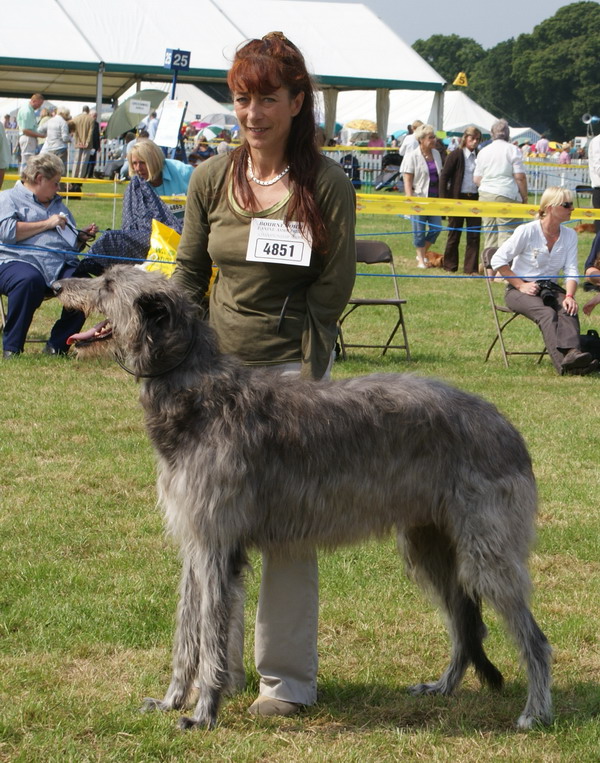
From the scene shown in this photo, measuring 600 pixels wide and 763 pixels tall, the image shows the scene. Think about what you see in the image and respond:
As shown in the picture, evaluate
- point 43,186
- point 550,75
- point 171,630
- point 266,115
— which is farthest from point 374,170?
point 550,75

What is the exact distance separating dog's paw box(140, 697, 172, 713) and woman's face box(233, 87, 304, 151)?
2.07 metres

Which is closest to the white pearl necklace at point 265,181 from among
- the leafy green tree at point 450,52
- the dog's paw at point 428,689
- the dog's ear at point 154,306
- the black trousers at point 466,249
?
the dog's ear at point 154,306

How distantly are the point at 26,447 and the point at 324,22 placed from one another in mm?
28412

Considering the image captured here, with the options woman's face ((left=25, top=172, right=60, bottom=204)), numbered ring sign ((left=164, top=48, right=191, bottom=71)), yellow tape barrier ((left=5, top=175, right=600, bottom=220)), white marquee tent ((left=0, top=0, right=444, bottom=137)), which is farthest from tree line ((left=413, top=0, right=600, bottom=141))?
woman's face ((left=25, top=172, right=60, bottom=204))

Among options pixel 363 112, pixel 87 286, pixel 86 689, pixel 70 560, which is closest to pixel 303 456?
pixel 87 286

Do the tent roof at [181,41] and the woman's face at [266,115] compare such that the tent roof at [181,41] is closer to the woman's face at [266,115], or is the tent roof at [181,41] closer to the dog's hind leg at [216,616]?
the woman's face at [266,115]

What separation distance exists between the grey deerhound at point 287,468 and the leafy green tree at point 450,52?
142 m

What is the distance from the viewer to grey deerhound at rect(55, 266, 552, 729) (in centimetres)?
350

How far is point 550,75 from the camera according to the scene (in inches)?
4294

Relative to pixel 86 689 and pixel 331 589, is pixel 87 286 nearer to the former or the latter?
pixel 86 689

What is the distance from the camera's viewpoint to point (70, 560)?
5.22 m

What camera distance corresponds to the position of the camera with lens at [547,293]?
9969mm

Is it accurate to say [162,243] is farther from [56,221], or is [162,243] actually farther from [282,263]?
[282,263]

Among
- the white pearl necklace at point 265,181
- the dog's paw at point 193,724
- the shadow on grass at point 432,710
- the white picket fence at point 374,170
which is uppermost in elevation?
the white picket fence at point 374,170
